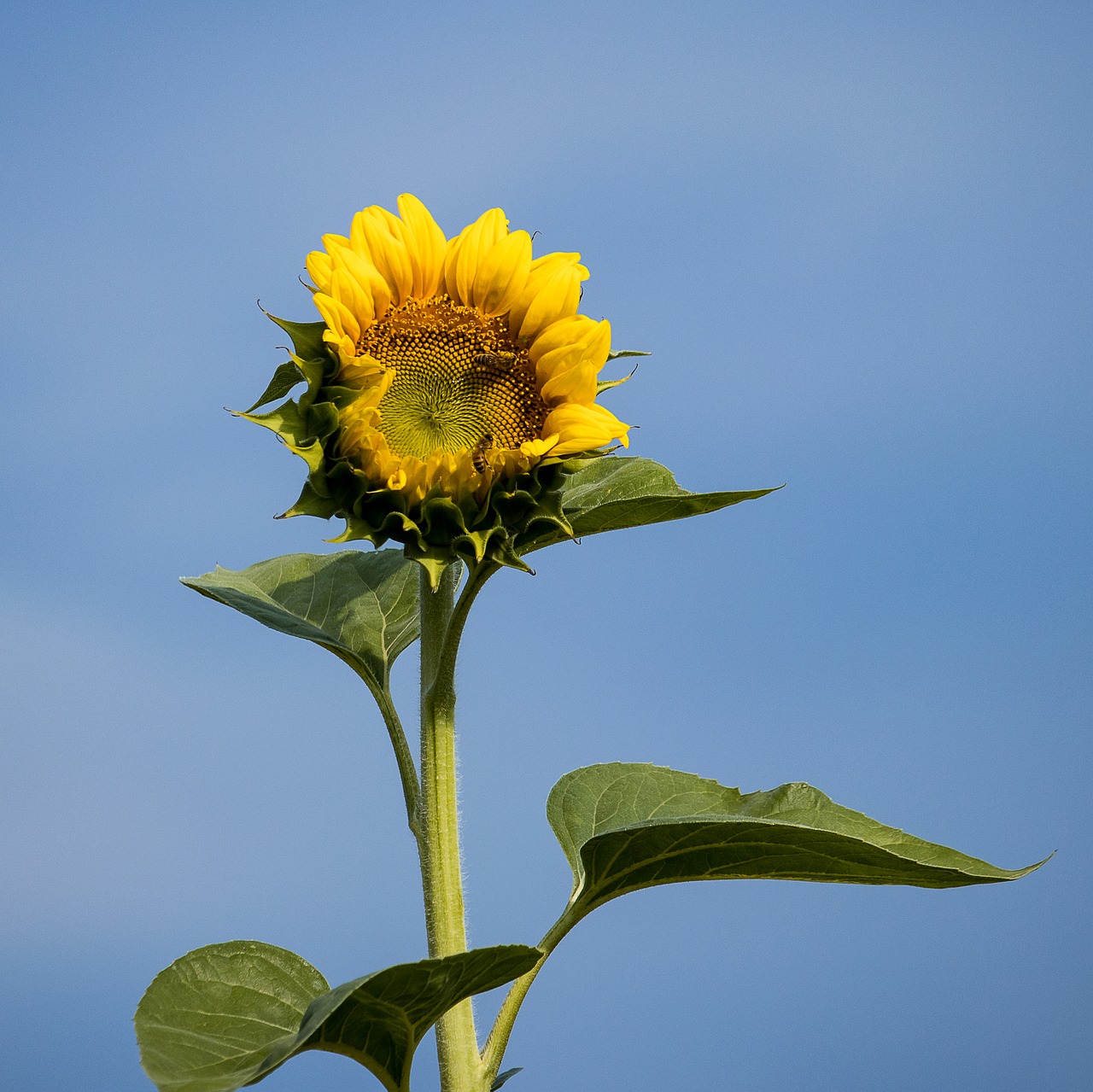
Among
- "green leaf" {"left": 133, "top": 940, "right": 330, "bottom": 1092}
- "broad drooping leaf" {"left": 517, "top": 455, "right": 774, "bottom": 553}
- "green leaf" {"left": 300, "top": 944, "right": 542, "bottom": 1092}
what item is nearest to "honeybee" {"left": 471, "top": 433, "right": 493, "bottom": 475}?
"broad drooping leaf" {"left": 517, "top": 455, "right": 774, "bottom": 553}

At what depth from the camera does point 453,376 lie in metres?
A: 1.94

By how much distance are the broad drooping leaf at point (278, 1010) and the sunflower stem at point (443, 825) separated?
0.38 feet

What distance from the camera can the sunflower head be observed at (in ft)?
5.88

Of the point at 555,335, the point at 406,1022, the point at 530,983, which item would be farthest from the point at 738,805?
the point at 555,335

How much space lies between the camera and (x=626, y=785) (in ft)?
7.42

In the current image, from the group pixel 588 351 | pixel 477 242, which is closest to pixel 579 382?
pixel 588 351

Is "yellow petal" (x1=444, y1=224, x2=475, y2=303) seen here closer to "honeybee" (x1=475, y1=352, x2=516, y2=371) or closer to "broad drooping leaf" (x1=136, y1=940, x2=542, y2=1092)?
"honeybee" (x1=475, y1=352, x2=516, y2=371)

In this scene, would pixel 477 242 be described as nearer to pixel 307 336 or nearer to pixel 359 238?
pixel 359 238

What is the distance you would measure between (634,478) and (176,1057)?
1014mm

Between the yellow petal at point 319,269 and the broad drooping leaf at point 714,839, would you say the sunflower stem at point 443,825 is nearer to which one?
the broad drooping leaf at point 714,839

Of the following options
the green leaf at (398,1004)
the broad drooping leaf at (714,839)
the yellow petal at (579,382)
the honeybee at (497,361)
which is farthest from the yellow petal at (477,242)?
the green leaf at (398,1004)

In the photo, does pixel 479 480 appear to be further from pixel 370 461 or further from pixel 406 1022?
pixel 406 1022

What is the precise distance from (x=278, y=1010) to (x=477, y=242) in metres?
1.09

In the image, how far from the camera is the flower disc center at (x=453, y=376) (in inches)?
74.9
